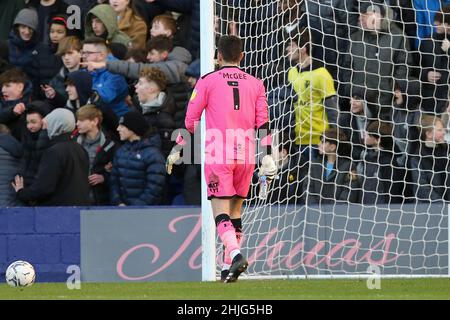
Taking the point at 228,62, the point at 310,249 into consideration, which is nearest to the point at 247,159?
the point at 228,62

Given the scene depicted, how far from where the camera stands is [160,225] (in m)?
13.5

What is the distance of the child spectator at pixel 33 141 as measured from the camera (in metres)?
14.3

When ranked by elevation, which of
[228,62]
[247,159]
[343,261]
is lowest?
[343,261]

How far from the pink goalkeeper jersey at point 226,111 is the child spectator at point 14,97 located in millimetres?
4610

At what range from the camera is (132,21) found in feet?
47.3

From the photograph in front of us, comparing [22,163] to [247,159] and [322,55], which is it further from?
[247,159]

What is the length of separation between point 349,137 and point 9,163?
4034mm

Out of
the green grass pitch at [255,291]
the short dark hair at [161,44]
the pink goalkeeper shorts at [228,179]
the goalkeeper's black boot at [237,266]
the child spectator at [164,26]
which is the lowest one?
the green grass pitch at [255,291]

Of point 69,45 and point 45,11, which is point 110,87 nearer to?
point 69,45

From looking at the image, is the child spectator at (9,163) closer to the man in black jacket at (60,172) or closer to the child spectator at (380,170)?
the man in black jacket at (60,172)

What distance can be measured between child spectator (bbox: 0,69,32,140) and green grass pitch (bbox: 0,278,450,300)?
390 cm

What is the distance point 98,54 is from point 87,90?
1.48 ft

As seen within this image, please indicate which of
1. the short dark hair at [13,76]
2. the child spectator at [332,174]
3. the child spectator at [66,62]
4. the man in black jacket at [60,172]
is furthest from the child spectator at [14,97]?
the child spectator at [332,174]

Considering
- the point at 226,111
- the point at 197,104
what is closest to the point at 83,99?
the point at 197,104
